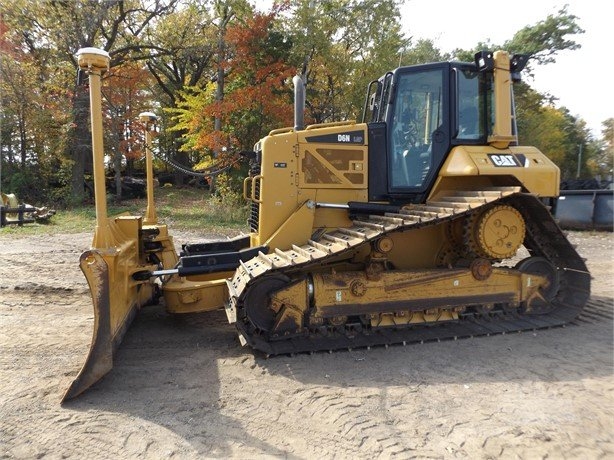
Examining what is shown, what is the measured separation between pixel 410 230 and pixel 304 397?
7.34 ft

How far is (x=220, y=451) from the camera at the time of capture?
2.81m

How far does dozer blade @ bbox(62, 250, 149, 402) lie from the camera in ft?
11.4

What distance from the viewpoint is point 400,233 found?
16.4 ft

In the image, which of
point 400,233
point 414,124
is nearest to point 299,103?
point 414,124

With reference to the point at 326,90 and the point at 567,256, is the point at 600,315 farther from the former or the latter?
the point at 326,90

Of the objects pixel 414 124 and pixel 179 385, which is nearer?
pixel 179 385

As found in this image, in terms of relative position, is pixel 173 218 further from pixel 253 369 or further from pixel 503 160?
pixel 503 160

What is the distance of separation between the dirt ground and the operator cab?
1858 millimetres

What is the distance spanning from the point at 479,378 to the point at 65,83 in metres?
20.8

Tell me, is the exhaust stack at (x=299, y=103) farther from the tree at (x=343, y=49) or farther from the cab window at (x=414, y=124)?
the tree at (x=343, y=49)

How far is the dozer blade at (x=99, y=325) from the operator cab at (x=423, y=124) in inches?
116

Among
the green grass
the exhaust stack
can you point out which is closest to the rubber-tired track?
the exhaust stack

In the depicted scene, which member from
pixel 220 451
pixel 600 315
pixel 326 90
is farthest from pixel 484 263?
pixel 326 90

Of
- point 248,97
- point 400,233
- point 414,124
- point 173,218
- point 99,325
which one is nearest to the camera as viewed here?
point 99,325
